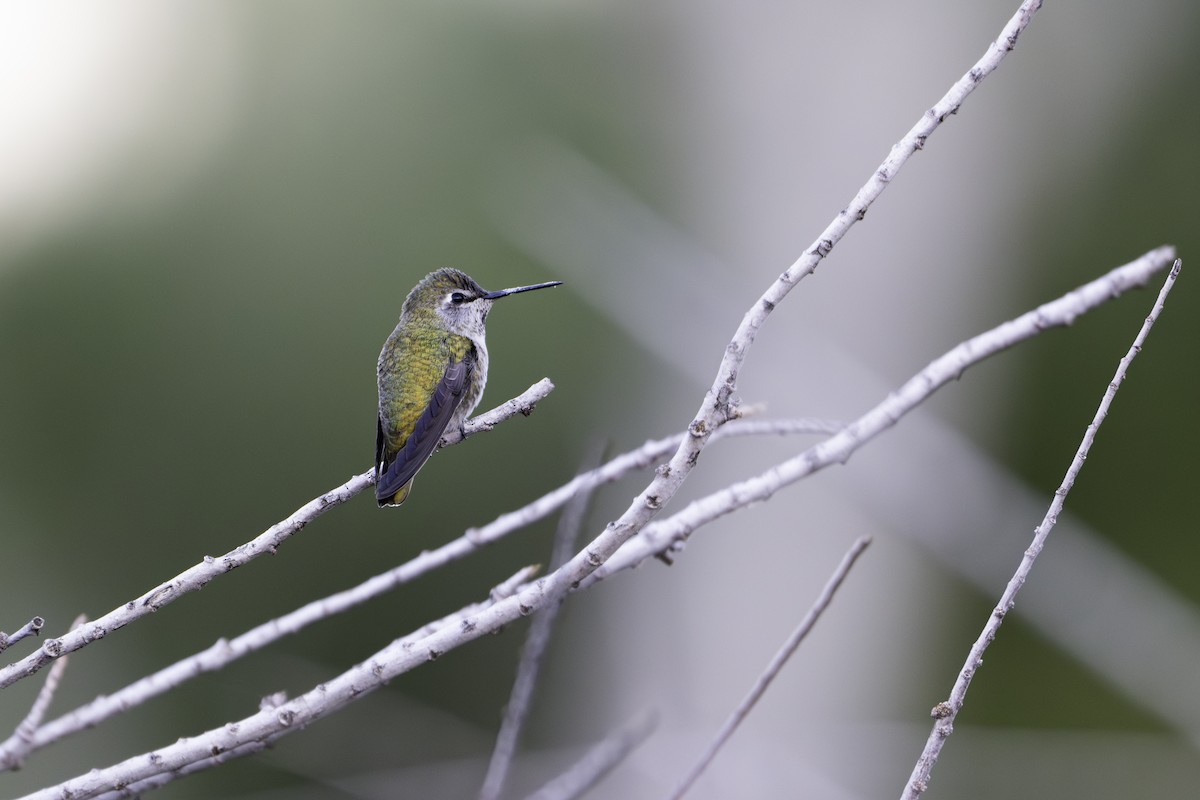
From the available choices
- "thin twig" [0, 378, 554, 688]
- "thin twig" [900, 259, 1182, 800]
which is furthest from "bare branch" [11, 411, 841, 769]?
"thin twig" [900, 259, 1182, 800]


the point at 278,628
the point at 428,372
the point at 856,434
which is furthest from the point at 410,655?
the point at 428,372

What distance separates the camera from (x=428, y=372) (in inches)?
63.1

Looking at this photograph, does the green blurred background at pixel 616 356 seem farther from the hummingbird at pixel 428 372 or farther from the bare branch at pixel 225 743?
the bare branch at pixel 225 743

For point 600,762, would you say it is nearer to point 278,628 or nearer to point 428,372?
point 278,628

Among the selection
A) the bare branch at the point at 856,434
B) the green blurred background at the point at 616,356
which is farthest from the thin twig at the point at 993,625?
the green blurred background at the point at 616,356

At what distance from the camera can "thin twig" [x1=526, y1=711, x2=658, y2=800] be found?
→ 1.04 m

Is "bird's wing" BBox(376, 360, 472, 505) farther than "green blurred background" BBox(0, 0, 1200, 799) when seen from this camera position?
No

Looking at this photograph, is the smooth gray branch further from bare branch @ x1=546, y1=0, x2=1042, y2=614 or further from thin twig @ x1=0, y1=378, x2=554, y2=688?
thin twig @ x1=0, y1=378, x2=554, y2=688

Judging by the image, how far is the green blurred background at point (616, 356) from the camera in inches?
170

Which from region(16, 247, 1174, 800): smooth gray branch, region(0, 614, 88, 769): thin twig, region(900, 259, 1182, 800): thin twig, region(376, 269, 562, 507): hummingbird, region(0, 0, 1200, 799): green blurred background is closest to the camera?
region(900, 259, 1182, 800): thin twig

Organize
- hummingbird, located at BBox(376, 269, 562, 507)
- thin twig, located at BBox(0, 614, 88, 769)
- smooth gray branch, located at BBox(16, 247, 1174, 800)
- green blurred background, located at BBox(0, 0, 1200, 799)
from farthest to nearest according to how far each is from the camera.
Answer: green blurred background, located at BBox(0, 0, 1200, 799) < hummingbird, located at BBox(376, 269, 562, 507) < thin twig, located at BBox(0, 614, 88, 769) < smooth gray branch, located at BBox(16, 247, 1174, 800)

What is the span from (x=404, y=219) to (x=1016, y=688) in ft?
11.7

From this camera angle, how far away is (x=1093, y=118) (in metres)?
4.93

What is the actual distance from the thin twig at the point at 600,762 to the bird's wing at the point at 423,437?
0.34 metres
